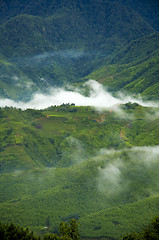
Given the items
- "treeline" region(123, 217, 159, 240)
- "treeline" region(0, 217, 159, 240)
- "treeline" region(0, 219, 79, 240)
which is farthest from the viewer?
"treeline" region(123, 217, 159, 240)

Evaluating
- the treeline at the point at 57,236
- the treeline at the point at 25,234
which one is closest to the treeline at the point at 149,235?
the treeline at the point at 57,236

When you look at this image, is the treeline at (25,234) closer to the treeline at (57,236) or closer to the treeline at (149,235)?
the treeline at (57,236)

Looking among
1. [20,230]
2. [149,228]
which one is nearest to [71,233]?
[20,230]

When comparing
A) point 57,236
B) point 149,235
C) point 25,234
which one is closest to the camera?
point 25,234

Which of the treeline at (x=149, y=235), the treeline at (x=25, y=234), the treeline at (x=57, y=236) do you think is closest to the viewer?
the treeline at (x=25, y=234)

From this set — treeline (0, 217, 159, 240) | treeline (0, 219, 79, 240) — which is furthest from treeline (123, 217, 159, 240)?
treeline (0, 219, 79, 240)

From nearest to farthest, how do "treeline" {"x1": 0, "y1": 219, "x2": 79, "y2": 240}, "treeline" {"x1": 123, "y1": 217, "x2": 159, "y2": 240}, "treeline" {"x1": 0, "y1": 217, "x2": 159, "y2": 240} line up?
"treeline" {"x1": 0, "y1": 219, "x2": 79, "y2": 240}
"treeline" {"x1": 0, "y1": 217, "x2": 159, "y2": 240}
"treeline" {"x1": 123, "y1": 217, "x2": 159, "y2": 240}

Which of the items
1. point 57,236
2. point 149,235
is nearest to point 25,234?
point 57,236

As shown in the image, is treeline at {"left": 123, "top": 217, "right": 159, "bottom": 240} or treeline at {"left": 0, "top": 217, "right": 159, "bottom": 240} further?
treeline at {"left": 123, "top": 217, "right": 159, "bottom": 240}

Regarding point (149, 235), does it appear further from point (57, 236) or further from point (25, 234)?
point (25, 234)

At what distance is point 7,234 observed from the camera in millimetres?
106625

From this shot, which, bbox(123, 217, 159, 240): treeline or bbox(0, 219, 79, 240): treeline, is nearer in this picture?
bbox(0, 219, 79, 240): treeline

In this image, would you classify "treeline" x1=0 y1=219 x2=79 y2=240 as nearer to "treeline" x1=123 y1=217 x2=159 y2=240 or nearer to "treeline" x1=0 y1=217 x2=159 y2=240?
"treeline" x1=0 y1=217 x2=159 y2=240

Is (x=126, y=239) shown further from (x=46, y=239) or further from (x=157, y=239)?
(x=46, y=239)
